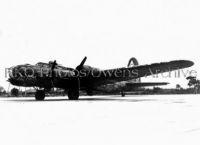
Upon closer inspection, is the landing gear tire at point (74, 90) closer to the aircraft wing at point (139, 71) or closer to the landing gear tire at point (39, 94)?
the aircraft wing at point (139, 71)

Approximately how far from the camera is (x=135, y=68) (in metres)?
22.0

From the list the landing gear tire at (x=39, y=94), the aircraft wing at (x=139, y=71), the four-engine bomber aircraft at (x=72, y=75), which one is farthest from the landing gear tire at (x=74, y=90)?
the landing gear tire at (x=39, y=94)

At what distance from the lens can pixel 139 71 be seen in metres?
22.8

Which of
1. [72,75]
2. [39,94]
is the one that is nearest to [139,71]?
[72,75]

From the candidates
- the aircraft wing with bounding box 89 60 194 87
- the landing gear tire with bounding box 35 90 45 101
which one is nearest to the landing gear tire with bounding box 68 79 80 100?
the aircraft wing with bounding box 89 60 194 87

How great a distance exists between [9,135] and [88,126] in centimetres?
192

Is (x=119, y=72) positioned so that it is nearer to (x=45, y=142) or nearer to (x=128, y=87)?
(x=128, y=87)

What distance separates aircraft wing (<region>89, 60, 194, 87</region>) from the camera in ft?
67.7

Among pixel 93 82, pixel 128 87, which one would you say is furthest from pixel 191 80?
pixel 93 82

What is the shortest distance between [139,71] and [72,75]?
17.0 feet

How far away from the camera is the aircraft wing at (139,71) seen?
20.6 metres

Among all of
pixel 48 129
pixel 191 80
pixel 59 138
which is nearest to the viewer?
pixel 59 138

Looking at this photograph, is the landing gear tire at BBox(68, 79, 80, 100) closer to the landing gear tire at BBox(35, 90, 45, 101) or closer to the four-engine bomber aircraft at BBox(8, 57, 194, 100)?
the four-engine bomber aircraft at BBox(8, 57, 194, 100)

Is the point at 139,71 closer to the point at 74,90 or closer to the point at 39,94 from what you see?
the point at 74,90
